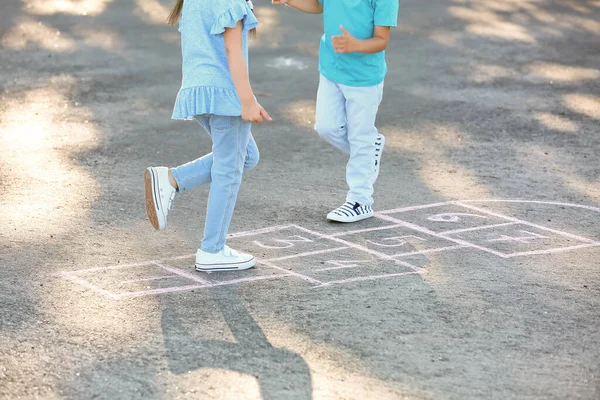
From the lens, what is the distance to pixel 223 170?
5508mm

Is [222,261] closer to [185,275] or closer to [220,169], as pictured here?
[185,275]

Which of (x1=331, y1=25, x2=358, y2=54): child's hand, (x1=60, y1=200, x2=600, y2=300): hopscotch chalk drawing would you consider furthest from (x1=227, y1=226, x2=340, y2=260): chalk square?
(x1=331, y1=25, x2=358, y2=54): child's hand

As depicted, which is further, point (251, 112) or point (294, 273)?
point (294, 273)

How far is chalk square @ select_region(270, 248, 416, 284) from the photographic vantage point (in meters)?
5.66

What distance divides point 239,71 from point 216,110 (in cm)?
26

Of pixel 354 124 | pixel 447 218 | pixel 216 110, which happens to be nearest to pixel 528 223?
pixel 447 218

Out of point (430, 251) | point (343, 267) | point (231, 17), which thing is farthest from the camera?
point (430, 251)

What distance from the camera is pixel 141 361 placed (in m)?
4.54

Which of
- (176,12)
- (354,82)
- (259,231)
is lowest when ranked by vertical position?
(259,231)

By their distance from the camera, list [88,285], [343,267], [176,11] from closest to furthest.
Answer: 1. [176,11]
2. [88,285]
3. [343,267]

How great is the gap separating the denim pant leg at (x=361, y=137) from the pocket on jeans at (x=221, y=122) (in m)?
1.41

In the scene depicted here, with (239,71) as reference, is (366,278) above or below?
below

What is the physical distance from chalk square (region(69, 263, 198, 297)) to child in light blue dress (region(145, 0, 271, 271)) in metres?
0.21

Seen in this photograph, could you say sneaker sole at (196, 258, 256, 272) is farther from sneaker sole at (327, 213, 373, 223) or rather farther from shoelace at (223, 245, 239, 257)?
sneaker sole at (327, 213, 373, 223)
